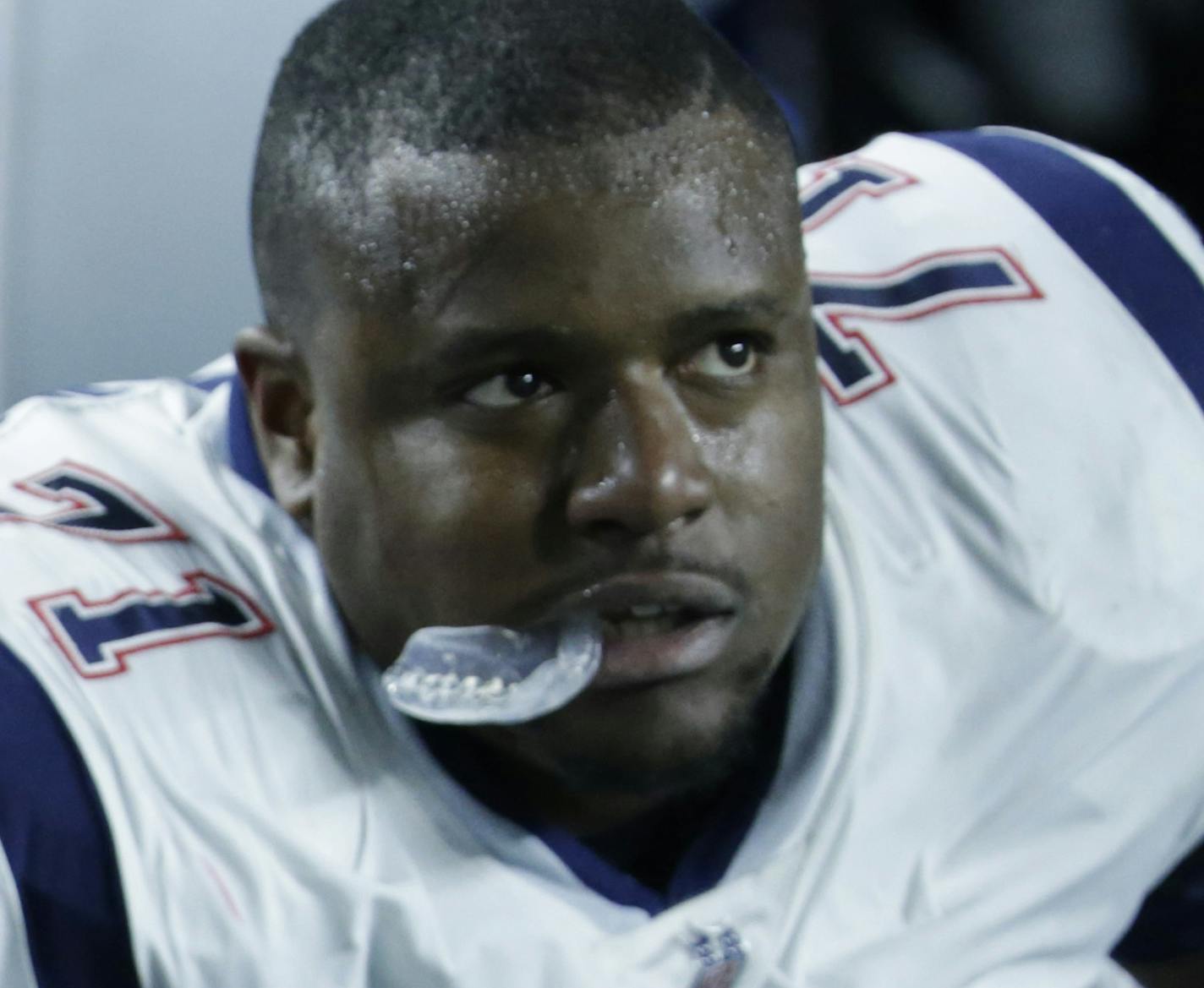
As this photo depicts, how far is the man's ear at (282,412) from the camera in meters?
0.77

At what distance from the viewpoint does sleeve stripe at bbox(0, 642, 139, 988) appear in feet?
2.15

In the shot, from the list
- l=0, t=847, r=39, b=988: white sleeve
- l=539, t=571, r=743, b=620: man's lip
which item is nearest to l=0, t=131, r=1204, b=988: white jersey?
l=0, t=847, r=39, b=988: white sleeve

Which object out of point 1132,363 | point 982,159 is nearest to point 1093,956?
point 1132,363

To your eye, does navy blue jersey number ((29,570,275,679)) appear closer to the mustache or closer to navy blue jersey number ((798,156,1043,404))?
the mustache

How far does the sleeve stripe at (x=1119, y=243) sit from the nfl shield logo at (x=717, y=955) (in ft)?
1.17

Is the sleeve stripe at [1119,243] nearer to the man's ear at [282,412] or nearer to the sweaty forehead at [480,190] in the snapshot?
the sweaty forehead at [480,190]

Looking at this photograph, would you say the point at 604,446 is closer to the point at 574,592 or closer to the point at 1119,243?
the point at 574,592

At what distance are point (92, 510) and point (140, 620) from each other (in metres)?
0.07

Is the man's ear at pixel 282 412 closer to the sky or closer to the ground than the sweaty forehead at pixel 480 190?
closer to the ground

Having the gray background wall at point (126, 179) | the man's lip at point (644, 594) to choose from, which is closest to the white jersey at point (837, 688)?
the man's lip at point (644, 594)

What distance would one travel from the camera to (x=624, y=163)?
0.69m

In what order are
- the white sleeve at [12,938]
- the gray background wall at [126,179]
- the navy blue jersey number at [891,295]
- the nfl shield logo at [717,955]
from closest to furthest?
the white sleeve at [12,938], the nfl shield logo at [717,955], the navy blue jersey number at [891,295], the gray background wall at [126,179]

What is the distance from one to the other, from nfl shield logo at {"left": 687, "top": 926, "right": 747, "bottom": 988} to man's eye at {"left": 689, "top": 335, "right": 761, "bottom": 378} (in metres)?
0.22

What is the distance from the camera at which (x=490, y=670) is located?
28.5 inches
